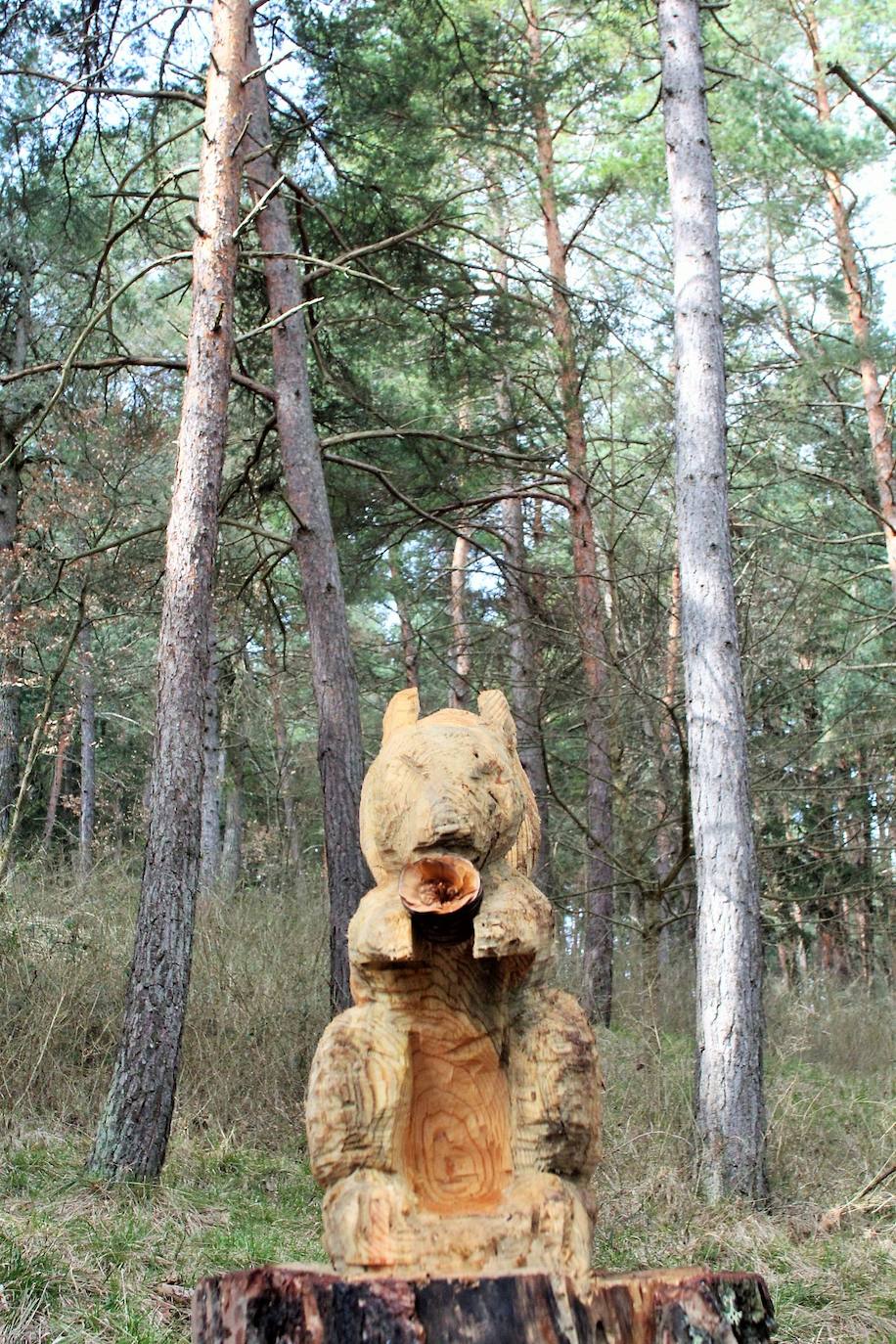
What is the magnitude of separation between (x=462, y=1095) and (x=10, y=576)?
Result: 1130 cm

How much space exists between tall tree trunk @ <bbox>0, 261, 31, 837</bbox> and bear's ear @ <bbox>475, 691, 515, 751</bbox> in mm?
7928

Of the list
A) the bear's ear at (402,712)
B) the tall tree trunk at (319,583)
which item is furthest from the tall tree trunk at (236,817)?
the bear's ear at (402,712)

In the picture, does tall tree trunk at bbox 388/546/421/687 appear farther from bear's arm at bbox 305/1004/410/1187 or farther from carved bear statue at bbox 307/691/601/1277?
bear's arm at bbox 305/1004/410/1187

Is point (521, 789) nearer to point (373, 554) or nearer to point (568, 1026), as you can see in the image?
point (568, 1026)

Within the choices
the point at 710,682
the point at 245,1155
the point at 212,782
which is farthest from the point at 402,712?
the point at 212,782

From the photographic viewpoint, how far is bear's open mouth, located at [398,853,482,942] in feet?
10.8

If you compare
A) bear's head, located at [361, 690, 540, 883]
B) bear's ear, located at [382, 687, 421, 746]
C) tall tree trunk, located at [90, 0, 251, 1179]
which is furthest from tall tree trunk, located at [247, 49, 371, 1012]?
bear's head, located at [361, 690, 540, 883]

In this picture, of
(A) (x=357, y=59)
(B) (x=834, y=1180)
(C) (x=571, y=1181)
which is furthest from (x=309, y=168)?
(C) (x=571, y=1181)

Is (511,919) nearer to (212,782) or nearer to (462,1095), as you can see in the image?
(462,1095)

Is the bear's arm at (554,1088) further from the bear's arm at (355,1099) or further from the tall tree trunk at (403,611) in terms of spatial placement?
the tall tree trunk at (403,611)

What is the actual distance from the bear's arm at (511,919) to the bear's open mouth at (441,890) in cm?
6

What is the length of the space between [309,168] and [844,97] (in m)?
7.19

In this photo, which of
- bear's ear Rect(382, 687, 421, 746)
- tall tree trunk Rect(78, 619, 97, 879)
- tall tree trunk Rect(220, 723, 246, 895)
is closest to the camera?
bear's ear Rect(382, 687, 421, 746)

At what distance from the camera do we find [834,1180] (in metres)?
7.47
